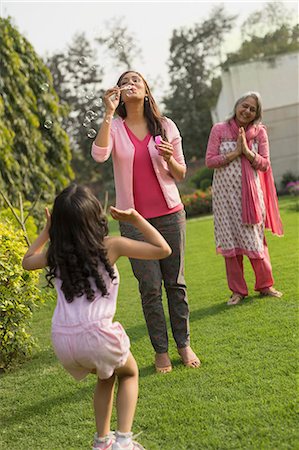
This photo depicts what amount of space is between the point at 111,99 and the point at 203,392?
1.78 meters

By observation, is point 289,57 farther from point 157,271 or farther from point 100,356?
point 100,356

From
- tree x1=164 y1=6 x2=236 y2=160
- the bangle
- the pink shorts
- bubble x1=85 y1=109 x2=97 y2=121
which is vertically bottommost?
the pink shorts

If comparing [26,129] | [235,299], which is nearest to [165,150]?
[235,299]

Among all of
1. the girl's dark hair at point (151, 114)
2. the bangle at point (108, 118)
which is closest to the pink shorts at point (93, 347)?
the bangle at point (108, 118)

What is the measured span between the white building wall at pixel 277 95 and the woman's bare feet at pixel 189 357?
14905 mm

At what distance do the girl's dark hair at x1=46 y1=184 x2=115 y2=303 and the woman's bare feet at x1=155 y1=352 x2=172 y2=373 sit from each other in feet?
4.40

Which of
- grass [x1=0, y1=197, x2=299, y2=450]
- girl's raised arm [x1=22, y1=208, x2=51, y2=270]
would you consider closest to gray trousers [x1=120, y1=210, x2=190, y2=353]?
grass [x1=0, y1=197, x2=299, y2=450]

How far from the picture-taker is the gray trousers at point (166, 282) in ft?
12.2

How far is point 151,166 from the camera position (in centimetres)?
374

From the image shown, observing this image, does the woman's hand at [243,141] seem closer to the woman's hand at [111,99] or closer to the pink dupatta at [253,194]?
the pink dupatta at [253,194]

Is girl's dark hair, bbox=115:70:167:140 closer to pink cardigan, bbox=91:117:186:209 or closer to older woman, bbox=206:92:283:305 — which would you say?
pink cardigan, bbox=91:117:186:209

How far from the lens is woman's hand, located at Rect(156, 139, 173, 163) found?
358 centimetres

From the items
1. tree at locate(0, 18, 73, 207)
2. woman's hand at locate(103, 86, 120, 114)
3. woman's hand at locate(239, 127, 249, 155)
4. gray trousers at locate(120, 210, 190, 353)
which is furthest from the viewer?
tree at locate(0, 18, 73, 207)

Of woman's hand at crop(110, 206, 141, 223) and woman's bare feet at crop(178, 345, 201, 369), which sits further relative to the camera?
woman's bare feet at crop(178, 345, 201, 369)
